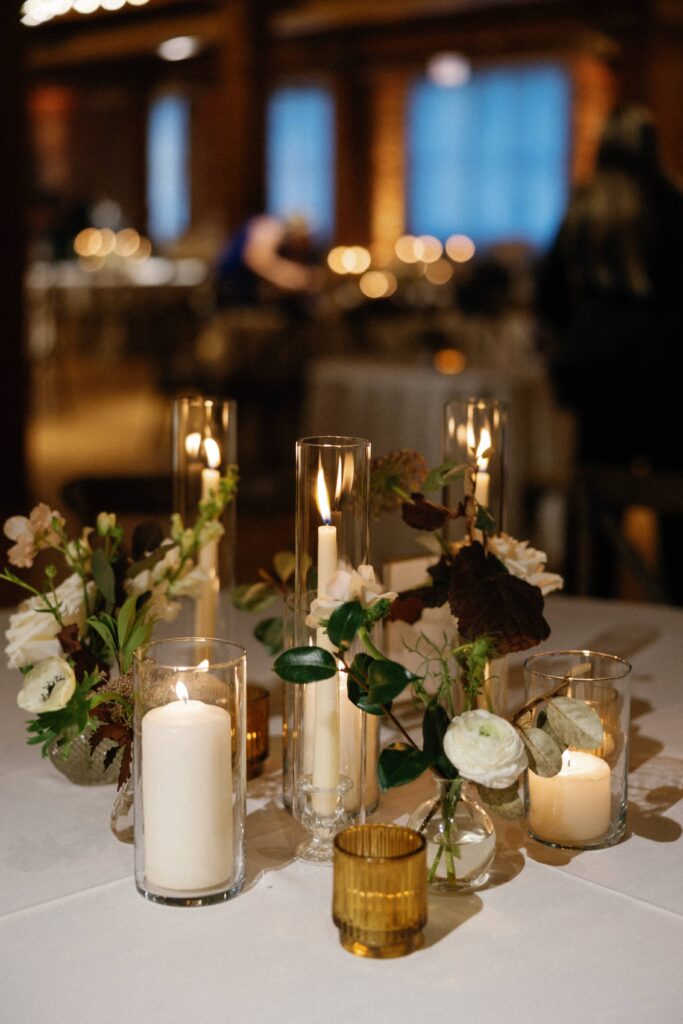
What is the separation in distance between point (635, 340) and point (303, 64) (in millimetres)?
10814

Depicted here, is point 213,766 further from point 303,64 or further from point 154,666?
point 303,64

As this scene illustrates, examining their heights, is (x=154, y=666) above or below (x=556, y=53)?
below

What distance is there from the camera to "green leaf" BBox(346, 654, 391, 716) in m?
0.88

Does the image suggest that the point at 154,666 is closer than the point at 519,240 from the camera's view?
Yes

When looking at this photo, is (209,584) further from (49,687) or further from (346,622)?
(346,622)

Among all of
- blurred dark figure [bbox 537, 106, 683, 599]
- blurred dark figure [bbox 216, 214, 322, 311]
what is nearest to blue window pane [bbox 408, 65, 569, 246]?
blurred dark figure [bbox 216, 214, 322, 311]

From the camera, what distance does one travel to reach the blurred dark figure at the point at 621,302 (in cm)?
310

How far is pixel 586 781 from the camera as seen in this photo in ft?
3.27

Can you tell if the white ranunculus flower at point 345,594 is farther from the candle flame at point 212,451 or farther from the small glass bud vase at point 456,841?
the candle flame at point 212,451

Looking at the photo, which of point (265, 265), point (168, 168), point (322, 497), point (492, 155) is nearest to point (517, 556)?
point (322, 497)

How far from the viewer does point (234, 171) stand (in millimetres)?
9086

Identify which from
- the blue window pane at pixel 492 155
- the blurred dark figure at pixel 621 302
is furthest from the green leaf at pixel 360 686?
the blue window pane at pixel 492 155

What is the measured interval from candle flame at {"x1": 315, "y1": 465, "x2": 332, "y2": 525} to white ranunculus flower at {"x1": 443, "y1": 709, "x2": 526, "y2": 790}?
0.19m

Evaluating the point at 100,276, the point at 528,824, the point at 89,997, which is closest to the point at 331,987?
the point at 89,997
